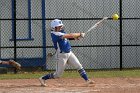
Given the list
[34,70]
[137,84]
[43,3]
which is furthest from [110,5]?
[137,84]

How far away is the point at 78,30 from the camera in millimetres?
18344

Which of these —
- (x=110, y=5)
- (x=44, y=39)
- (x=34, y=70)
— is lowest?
(x=34, y=70)

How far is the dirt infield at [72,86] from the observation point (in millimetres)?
12555

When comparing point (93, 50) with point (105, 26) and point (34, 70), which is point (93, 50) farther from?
point (34, 70)

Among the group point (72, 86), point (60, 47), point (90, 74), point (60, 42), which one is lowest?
point (90, 74)

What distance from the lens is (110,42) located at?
1852cm

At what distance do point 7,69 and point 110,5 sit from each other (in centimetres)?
436

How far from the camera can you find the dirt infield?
12555 mm

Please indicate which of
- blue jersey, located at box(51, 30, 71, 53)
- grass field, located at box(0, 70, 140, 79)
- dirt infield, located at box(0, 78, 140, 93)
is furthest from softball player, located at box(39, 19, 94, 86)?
grass field, located at box(0, 70, 140, 79)

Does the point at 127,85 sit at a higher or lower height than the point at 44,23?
lower

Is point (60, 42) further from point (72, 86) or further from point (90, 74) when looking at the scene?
point (90, 74)

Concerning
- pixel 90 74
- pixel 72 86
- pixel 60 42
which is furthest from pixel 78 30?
pixel 72 86

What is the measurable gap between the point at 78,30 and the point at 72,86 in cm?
525

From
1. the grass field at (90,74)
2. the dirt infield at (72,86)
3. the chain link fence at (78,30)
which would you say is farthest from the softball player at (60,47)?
the chain link fence at (78,30)
